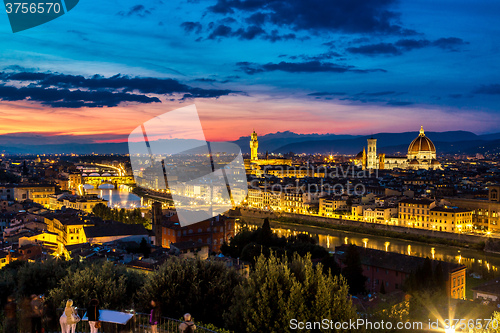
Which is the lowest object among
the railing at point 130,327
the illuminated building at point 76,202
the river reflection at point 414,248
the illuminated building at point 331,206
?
the river reflection at point 414,248

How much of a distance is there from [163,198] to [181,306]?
20388mm

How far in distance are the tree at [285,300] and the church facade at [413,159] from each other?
114ft

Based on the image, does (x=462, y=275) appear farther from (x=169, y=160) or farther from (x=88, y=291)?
(x=169, y=160)

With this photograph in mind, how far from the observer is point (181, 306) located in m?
3.21

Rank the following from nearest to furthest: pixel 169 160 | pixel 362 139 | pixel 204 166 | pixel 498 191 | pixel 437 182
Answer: pixel 498 191 → pixel 437 182 → pixel 169 160 → pixel 204 166 → pixel 362 139

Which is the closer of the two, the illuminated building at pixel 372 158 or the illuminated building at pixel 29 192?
the illuminated building at pixel 29 192

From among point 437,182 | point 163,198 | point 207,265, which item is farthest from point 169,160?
point 207,265

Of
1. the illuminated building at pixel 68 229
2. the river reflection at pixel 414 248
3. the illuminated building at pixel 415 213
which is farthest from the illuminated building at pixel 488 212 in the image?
the illuminated building at pixel 68 229

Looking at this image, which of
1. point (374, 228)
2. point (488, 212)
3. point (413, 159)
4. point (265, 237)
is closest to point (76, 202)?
point (265, 237)

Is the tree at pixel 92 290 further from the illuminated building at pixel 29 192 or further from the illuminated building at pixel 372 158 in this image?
the illuminated building at pixel 372 158

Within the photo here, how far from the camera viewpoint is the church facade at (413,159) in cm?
3603

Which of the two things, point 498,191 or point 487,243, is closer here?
point 487,243

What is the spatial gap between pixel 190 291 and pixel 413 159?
36054 millimetres

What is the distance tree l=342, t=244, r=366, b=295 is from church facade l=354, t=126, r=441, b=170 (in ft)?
99.1
